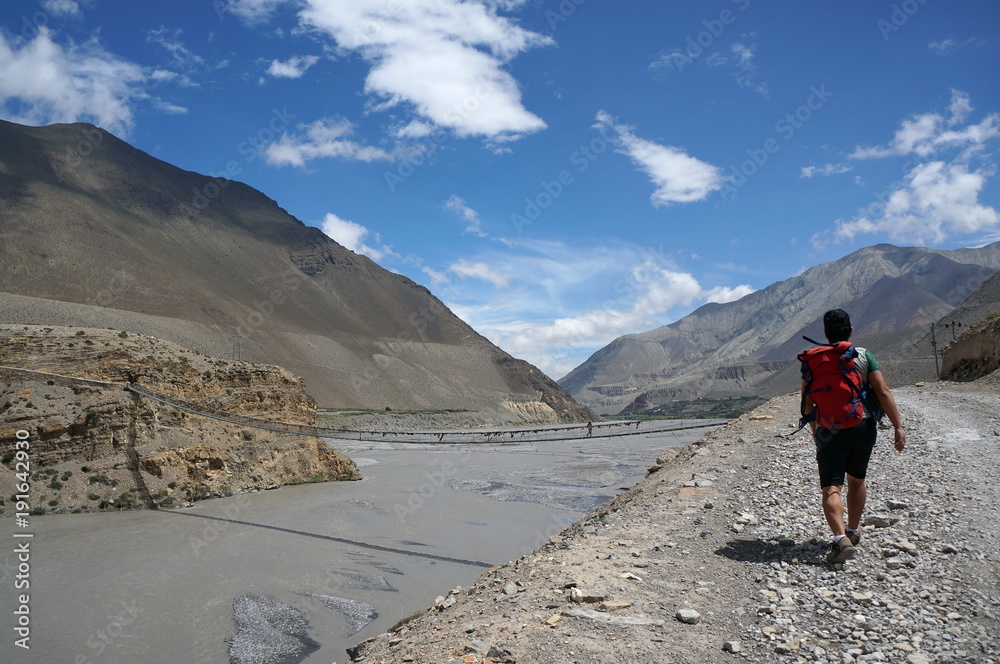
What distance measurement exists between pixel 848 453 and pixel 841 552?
0.59m

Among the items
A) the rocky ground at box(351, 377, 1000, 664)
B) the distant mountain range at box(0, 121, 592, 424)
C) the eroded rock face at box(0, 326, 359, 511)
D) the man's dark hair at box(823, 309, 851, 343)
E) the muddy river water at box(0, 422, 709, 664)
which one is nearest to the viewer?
the rocky ground at box(351, 377, 1000, 664)

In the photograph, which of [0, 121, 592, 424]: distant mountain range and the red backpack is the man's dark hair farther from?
[0, 121, 592, 424]: distant mountain range

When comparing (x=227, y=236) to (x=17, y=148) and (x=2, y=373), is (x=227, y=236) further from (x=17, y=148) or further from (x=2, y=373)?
(x=2, y=373)

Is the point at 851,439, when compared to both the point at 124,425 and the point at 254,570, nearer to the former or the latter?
the point at 254,570

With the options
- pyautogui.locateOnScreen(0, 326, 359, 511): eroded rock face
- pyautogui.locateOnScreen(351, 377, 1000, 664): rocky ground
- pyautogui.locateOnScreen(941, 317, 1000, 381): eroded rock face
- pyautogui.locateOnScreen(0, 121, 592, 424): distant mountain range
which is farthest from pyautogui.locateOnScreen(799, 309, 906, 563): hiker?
pyautogui.locateOnScreen(0, 121, 592, 424): distant mountain range

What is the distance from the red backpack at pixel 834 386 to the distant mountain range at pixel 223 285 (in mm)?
55243

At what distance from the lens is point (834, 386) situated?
11.3ft

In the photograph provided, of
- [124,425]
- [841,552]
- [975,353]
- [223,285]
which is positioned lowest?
[841,552]

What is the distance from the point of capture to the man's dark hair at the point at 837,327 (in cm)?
361

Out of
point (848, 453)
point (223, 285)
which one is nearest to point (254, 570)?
point (848, 453)

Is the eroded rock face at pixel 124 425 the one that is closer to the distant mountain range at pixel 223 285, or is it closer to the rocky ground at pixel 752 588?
the rocky ground at pixel 752 588

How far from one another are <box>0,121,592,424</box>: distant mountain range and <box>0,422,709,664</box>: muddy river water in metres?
44.1

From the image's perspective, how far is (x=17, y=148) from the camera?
80.6m

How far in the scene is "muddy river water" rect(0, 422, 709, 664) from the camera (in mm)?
6117
